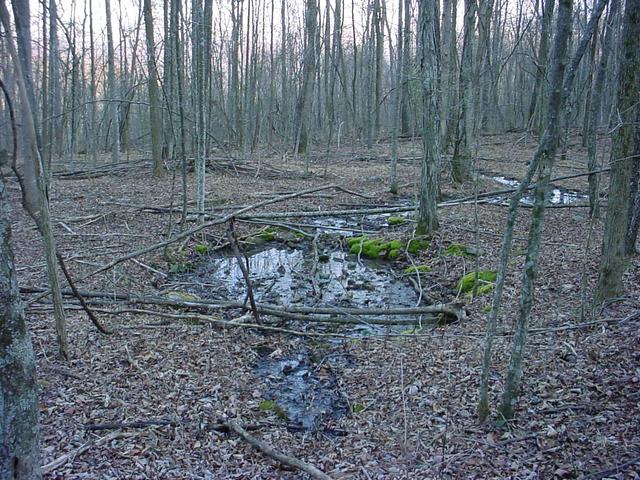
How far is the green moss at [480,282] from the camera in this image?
26.7 ft

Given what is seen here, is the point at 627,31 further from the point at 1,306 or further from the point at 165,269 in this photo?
the point at 165,269

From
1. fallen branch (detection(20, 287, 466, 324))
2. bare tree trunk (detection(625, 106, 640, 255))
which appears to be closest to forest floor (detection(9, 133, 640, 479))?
fallen branch (detection(20, 287, 466, 324))

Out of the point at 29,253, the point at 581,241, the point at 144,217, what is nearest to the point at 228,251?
the point at 144,217

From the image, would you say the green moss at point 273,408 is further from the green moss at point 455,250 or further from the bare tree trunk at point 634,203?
the green moss at point 455,250

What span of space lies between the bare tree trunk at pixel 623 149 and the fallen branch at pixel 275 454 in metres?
4.24

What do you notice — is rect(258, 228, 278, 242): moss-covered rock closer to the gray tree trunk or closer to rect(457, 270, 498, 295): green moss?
rect(457, 270, 498, 295): green moss

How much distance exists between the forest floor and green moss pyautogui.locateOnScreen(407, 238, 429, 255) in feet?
3.70

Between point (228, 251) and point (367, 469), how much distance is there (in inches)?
322

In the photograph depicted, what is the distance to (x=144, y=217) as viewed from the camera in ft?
40.1

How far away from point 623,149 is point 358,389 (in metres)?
3.98

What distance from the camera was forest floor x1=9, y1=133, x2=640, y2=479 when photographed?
13.4ft

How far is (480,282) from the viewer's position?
330 inches

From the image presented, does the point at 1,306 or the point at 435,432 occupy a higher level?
the point at 1,306

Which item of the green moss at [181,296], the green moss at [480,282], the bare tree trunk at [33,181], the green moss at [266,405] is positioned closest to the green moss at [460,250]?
the green moss at [480,282]
